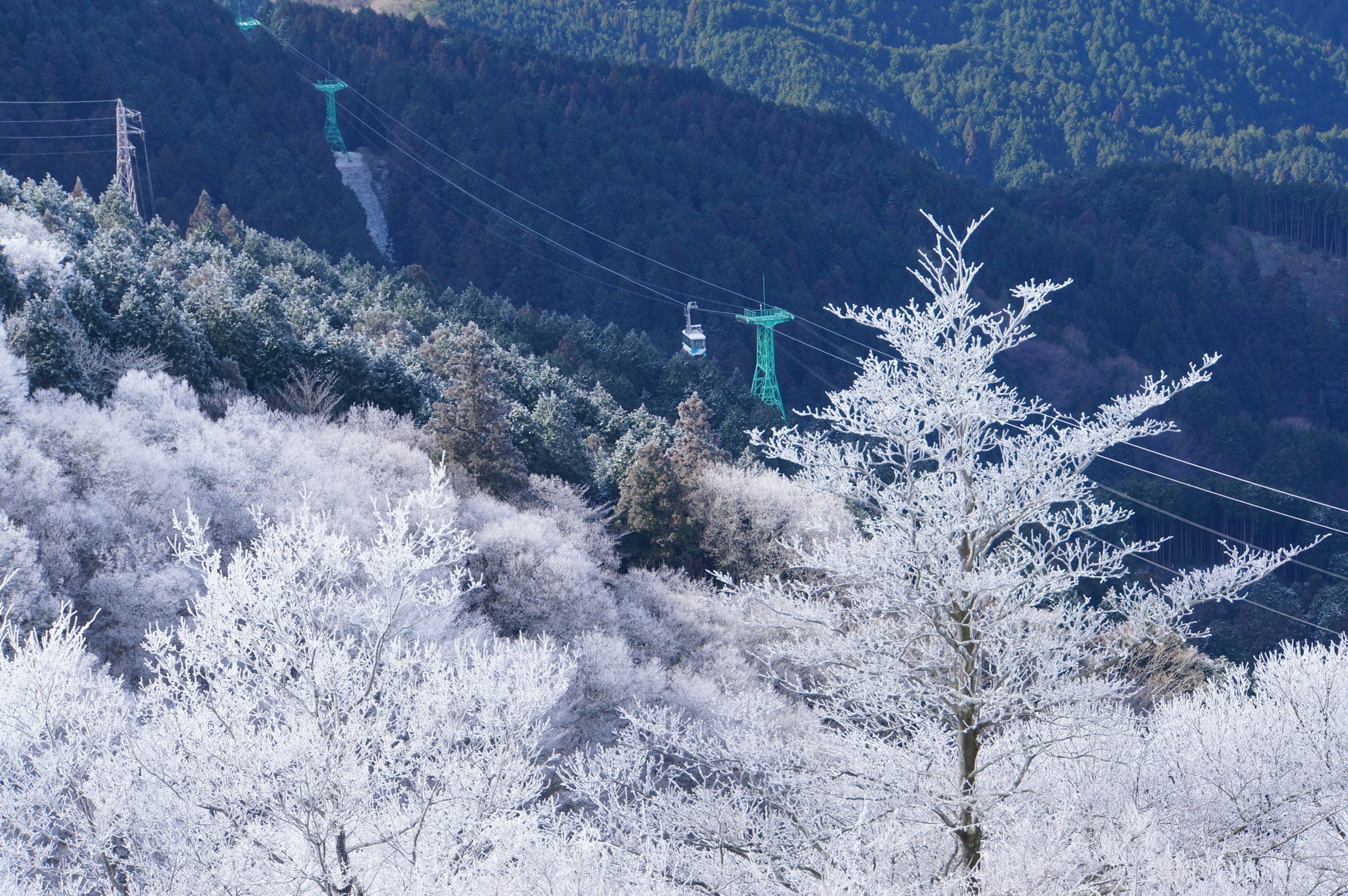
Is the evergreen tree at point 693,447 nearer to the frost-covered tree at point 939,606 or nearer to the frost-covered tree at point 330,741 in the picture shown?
the frost-covered tree at point 330,741

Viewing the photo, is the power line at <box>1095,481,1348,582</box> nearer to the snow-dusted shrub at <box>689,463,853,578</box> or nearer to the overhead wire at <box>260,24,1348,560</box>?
the overhead wire at <box>260,24,1348,560</box>

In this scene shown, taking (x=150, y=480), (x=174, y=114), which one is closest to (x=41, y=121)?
(x=174, y=114)

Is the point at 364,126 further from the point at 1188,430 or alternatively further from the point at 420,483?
the point at 420,483

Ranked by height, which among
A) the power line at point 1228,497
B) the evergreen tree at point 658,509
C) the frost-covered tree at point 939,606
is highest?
the frost-covered tree at point 939,606

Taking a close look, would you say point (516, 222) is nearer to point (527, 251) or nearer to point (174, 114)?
point (527, 251)

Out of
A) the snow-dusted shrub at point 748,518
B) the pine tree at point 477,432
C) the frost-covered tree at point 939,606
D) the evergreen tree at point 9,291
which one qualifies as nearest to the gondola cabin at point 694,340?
the snow-dusted shrub at point 748,518

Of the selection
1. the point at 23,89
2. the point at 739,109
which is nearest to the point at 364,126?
the point at 23,89

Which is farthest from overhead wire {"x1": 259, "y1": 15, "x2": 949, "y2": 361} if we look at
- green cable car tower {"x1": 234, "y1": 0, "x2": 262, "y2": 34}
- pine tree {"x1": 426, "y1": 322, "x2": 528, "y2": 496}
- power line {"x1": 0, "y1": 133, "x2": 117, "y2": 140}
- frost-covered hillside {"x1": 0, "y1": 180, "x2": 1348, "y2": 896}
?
frost-covered hillside {"x1": 0, "y1": 180, "x2": 1348, "y2": 896}
